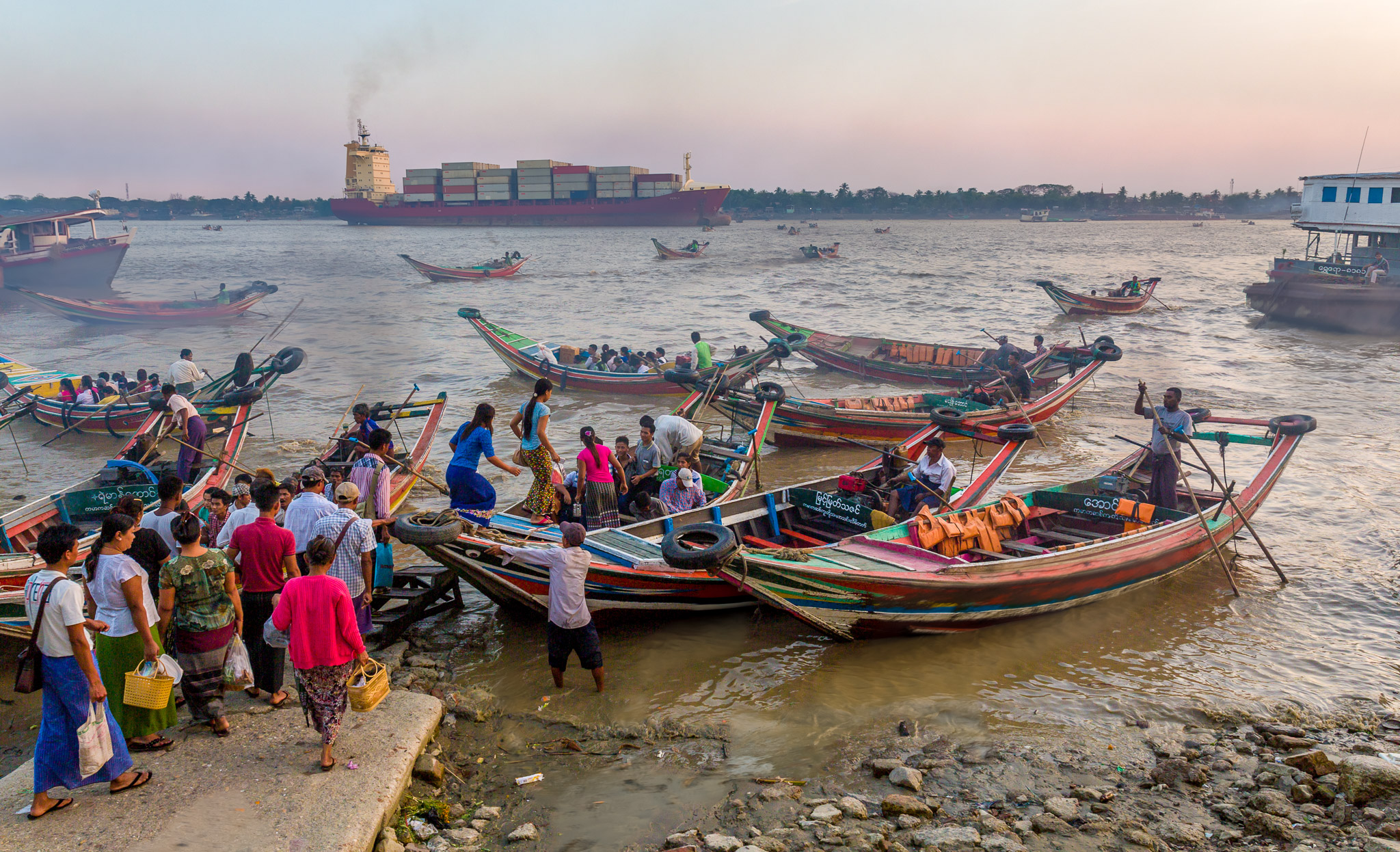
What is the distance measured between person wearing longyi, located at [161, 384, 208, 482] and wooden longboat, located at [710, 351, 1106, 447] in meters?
6.06

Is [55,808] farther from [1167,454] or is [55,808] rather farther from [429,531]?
[1167,454]

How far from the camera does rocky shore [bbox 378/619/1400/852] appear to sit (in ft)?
13.8

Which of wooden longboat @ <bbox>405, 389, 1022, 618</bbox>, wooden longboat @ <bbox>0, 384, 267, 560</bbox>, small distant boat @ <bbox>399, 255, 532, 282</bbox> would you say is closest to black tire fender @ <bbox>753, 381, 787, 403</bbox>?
wooden longboat @ <bbox>405, 389, 1022, 618</bbox>

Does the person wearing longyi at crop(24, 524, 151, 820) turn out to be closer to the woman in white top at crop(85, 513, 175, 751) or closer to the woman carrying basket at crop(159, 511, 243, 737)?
the woman in white top at crop(85, 513, 175, 751)

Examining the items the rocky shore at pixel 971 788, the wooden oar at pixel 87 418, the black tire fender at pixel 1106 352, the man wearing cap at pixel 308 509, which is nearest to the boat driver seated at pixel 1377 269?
the black tire fender at pixel 1106 352

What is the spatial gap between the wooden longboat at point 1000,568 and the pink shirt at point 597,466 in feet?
5.86

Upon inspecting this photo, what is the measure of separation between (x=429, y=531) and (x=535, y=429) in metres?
1.74

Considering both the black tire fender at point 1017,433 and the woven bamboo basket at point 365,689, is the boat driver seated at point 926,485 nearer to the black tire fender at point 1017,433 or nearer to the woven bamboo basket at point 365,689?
the black tire fender at point 1017,433

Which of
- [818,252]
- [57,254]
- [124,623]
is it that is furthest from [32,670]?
[818,252]

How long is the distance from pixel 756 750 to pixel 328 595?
263 centimetres

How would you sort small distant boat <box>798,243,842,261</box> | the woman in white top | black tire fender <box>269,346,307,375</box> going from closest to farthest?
the woman in white top → black tire fender <box>269,346,307,375</box> → small distant boat <box>798,243,842,261</box>

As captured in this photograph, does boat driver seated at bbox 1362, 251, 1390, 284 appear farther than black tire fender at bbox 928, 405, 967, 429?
Yes

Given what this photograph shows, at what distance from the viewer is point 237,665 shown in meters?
4.63

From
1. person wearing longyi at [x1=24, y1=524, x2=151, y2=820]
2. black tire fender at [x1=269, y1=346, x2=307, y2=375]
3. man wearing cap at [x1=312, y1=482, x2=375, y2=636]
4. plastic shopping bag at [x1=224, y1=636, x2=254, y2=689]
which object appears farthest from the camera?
black tire fender at [x1=269, y1=346, x2=307, y2=375]
